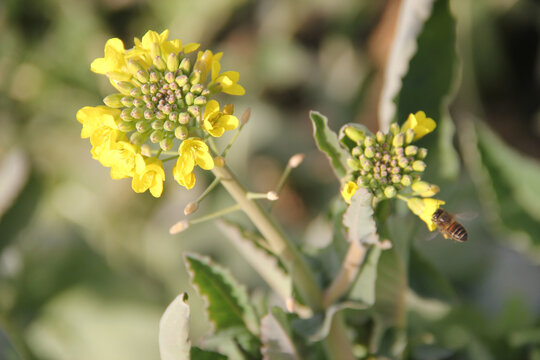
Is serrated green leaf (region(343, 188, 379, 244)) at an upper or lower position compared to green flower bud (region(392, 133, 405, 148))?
lower

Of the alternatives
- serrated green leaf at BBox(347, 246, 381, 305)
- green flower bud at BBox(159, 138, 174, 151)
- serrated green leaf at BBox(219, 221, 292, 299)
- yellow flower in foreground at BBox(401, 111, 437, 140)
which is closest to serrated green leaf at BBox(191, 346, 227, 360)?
serrated green leaf at BBox(219, 221, 292, 299)

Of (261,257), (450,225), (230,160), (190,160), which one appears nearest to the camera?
(190,160)

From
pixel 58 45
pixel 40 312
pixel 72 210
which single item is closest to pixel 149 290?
pixel 40 312

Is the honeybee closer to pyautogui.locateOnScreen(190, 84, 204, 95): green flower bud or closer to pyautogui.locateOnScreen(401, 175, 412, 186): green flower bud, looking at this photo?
pyautogui.locateOnScreen(401, 175, 412, 186): green flower bud

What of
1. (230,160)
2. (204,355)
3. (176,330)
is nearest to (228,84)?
(176,330)

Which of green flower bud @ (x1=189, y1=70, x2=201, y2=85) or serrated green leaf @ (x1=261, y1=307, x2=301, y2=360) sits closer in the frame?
green flower bud @ (x1=189, y1=70, x2=201, y2=85)

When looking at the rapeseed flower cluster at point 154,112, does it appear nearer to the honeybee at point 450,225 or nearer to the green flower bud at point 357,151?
the green flower bud at point 357,151

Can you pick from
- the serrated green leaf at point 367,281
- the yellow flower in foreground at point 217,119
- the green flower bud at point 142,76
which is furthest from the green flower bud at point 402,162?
the green flower bud at point 142,76

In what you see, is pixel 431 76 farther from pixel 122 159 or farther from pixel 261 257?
pixel 122 159

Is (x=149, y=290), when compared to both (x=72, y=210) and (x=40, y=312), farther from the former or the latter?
(x=72, y=210)
